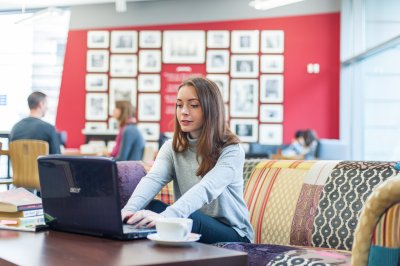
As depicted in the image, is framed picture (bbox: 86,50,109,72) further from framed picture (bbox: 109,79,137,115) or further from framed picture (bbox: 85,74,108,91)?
framed picture (bbox: 109,79,137,115)

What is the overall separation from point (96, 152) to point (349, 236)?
5422 millimetres

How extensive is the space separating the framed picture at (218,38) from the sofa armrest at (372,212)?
9.12 m

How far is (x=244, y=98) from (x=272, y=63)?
2.33 ft

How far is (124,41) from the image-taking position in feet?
34.8

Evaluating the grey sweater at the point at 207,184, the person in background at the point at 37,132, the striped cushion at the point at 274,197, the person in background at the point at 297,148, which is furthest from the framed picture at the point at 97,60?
the grey sweater at the point at 207,184

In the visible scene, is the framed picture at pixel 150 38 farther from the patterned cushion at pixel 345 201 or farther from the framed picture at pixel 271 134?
the patterned cushion at pixel 345 201

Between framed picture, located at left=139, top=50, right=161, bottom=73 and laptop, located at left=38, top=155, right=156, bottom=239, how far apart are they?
27.7ft

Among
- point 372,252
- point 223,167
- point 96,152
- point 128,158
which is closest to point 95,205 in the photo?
point 223,167

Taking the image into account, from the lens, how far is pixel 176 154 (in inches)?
111

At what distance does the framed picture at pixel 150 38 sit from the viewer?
10.5 meters

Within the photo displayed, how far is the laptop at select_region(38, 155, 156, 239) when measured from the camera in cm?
196

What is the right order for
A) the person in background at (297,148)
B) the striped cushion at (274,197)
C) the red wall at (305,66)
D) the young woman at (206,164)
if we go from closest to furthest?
the young woman at (206,164), the striped cushion at (274,197), the person in background at (297,148), the red wall at (305,66)

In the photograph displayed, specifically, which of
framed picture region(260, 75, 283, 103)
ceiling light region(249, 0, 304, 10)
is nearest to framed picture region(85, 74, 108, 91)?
framed picture region(260, 75, 283, 103)

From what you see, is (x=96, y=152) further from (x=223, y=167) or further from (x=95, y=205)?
(x=95, y=205)
